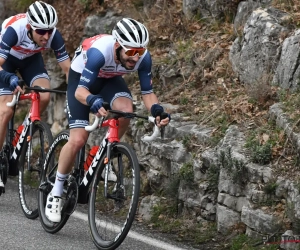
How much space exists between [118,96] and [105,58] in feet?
1.73

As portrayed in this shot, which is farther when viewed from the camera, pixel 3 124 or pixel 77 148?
pixel 3 124

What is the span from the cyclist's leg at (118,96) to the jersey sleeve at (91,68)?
0.48m

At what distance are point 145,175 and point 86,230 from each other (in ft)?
5.51

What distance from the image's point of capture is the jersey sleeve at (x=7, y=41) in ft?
30.2

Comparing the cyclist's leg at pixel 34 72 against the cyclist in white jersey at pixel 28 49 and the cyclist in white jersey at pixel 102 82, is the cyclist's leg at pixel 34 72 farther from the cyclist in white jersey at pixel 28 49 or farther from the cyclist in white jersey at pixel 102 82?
the cyclist in white jersey at pixel 102 82

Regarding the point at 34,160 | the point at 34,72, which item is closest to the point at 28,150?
the point at 34,160

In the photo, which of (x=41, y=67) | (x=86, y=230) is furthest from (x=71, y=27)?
(x=86, y=230)

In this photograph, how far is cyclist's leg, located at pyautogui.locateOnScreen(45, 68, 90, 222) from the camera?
7.95m

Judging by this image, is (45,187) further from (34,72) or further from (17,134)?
(34,72)

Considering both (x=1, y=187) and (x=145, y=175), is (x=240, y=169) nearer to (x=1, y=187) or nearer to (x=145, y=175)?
(x=145, y=175)

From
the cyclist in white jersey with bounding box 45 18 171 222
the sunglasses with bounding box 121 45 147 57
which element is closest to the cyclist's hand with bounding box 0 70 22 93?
the cyclist in white jersey with bounding box 45 18 171 222

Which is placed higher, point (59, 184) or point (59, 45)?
point (59, 45)

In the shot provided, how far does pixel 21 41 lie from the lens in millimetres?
9469

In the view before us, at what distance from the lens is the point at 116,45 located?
765 centimetres
